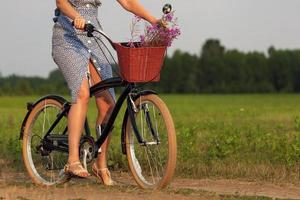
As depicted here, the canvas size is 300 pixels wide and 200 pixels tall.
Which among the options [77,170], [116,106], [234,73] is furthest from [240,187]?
[234,73]

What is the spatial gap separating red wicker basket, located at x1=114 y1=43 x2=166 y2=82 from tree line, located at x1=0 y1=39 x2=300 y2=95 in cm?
7813

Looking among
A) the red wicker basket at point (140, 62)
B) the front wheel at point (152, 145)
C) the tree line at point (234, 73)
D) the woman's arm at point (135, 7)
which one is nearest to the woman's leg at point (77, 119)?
the front wheel at point (152, 145)

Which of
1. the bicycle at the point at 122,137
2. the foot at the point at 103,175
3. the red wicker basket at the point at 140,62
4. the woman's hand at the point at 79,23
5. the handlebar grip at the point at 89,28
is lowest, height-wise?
the foot at the point at 103,175

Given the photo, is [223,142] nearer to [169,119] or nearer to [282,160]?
[282,160]

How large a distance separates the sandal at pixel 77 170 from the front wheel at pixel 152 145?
1.33ft

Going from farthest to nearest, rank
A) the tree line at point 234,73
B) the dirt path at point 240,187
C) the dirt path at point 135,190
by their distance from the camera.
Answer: the tree line at point 234,73
the dirt path at point 240,187
the dirt path at point 135,190

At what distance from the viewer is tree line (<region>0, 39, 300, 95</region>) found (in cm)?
8856

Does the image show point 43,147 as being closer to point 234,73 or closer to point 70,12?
point 70,12

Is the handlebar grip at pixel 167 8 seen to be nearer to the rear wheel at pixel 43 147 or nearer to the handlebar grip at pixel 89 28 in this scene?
the handlebar grip at pixel 89 28

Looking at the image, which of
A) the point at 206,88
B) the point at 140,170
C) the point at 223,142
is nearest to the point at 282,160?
the point at 223,142

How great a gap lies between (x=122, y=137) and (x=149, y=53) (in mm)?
931

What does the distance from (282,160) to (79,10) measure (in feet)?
10.9

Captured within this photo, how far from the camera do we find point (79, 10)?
6.19 m

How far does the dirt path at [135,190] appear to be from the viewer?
218 inches
